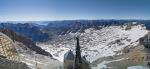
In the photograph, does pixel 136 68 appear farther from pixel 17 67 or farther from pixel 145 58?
pixel 17 67

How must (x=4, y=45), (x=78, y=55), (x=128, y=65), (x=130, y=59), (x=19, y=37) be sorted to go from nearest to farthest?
(x=4, y=45), (x=78, y=55), (x=128, y=65), (x=130, y=59), (x=19, y=37)

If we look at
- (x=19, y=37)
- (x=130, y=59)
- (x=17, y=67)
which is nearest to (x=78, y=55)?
(x=17, y=67)

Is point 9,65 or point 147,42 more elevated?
point 9,65

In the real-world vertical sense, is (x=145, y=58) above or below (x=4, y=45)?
below

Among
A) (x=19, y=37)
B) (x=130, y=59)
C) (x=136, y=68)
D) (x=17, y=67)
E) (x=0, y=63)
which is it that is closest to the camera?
(x=0, y=63)

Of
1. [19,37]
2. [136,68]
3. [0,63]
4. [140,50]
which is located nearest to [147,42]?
[140,50]

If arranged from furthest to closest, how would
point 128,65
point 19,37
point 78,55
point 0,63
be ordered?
point 19,37, point 128,65, point 78,55, point 0,63

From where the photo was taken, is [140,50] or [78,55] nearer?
[78,55]

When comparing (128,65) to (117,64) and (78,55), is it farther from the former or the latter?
(78,55)

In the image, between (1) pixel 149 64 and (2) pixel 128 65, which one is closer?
(1) pixel 149 64
